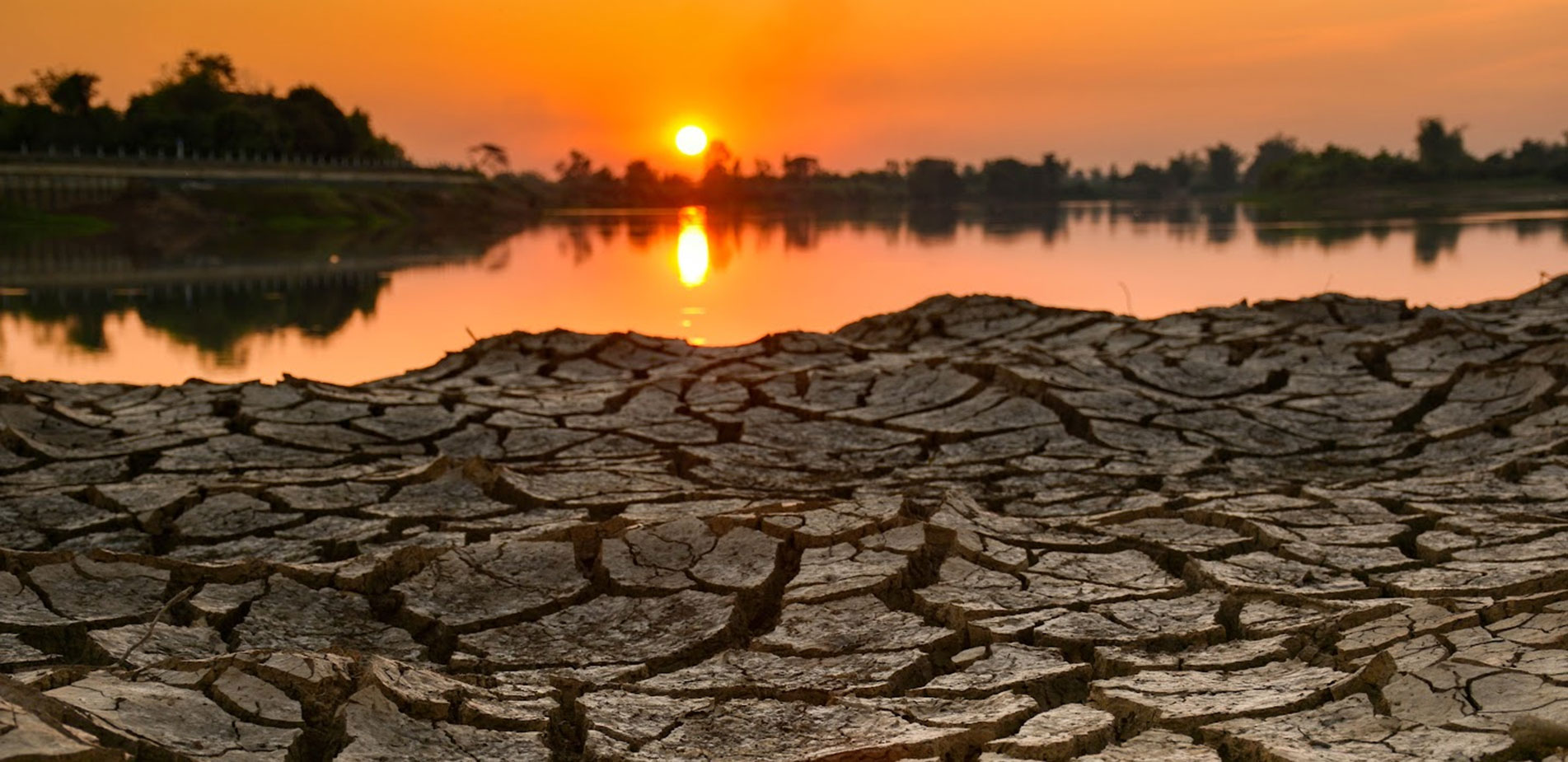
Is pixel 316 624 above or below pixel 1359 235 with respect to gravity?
below

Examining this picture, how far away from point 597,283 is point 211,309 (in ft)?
19.6

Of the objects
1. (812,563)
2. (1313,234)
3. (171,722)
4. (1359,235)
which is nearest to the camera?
(171,722)

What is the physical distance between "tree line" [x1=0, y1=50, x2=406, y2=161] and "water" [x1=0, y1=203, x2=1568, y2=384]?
28210 millimetres

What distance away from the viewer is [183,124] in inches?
2320

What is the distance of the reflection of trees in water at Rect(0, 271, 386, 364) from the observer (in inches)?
524

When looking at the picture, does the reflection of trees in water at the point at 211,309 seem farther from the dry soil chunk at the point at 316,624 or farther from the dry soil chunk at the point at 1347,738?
the dry soil chunk at the point at 1347,738

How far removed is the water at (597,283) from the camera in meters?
12.5

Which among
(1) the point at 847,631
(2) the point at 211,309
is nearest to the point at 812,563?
(1) the point at 847,631

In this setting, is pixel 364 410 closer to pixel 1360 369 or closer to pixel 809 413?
pixel 809 413

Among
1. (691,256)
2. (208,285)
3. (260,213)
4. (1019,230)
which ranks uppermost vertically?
(260,213)

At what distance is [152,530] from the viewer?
192 inches

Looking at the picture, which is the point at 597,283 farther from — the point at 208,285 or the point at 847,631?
→ the point at 847,631

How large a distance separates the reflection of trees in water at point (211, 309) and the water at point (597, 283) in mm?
66

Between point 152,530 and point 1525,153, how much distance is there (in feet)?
282
